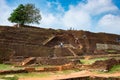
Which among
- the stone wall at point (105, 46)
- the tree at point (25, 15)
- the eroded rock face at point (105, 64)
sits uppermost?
the tree at point (25, 15)

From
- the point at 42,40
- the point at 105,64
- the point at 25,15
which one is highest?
the point at 25,15

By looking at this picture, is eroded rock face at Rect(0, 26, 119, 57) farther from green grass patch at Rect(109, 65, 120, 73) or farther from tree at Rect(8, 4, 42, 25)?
green grass patch at Rect(109, 65, 120, 73)

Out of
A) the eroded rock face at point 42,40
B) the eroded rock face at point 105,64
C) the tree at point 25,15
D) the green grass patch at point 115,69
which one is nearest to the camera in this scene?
the green grass patch at point 115,69

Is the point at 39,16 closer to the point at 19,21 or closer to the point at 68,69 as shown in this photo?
the point at 19,21

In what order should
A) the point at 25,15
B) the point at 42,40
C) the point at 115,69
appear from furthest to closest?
the point at 25,15 → the point at 42,40 → the point at 115,69

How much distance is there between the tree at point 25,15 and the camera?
4175 cm

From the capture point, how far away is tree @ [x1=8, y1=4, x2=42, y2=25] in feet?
137

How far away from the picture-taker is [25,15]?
42.3 meters

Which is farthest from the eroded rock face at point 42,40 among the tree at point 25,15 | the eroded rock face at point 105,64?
the eroded rock face at point 105,64

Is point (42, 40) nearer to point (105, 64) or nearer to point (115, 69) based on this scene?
point (105, 64)

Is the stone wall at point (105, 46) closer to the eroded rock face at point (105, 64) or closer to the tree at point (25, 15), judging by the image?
the tree at point (25, 15)

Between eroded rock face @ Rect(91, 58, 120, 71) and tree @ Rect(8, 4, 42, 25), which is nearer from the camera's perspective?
eroded rock face @ Rect(91, 58, 120, 71)

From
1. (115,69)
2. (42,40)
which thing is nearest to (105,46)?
(42,40)

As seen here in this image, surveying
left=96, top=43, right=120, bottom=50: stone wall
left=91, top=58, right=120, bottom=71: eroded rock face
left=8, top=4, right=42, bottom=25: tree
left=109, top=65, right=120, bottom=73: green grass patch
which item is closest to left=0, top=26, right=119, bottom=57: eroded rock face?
A: left=96, top=43, right=120, bottom=50: stone wall
